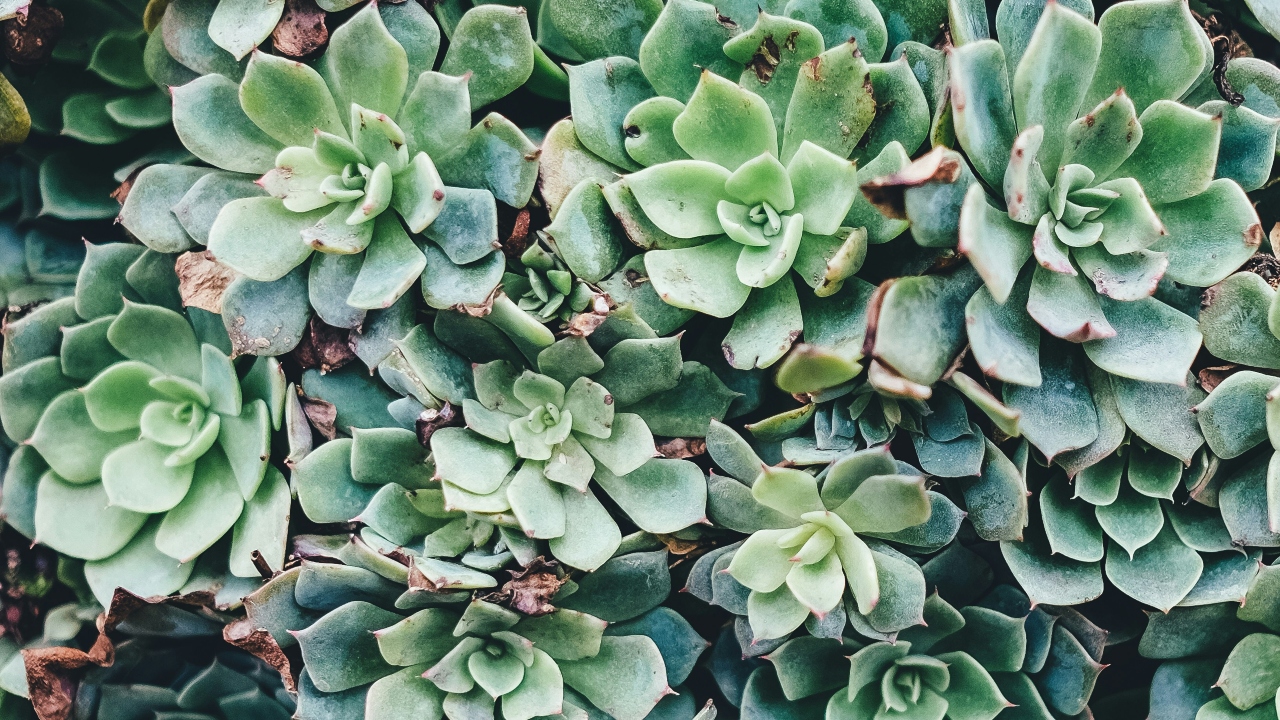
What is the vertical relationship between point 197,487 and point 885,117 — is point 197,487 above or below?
below

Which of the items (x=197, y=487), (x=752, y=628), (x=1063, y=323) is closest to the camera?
(x=1063, y=323)

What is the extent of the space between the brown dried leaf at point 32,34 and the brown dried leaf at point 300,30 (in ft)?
1.30

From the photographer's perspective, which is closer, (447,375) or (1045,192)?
(1045,192)

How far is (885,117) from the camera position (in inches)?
46.5

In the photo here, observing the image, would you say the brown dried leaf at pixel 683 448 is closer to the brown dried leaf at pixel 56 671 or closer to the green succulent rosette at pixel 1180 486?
the green succulent rosette at pixel 1180 486

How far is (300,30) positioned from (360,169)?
0.23 meters

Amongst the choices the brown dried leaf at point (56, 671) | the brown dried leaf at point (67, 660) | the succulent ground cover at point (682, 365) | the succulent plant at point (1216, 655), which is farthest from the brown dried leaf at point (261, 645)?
the succulent plant at point (1216, 655)

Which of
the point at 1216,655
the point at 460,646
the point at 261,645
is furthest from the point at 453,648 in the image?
the point at 1216,655

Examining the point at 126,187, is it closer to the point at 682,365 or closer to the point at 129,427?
the point at 129,427

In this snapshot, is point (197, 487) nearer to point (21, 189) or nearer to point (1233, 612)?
point (21, 189)

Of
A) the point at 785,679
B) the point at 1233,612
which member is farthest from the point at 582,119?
the point at 1233,612

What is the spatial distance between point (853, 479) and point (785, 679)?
1.04 ft

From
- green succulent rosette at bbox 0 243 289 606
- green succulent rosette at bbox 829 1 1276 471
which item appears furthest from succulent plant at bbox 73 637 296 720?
green succulent rosette at bbox 829 1 1276 471

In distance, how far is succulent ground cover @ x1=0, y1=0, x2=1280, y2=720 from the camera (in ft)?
3.71
